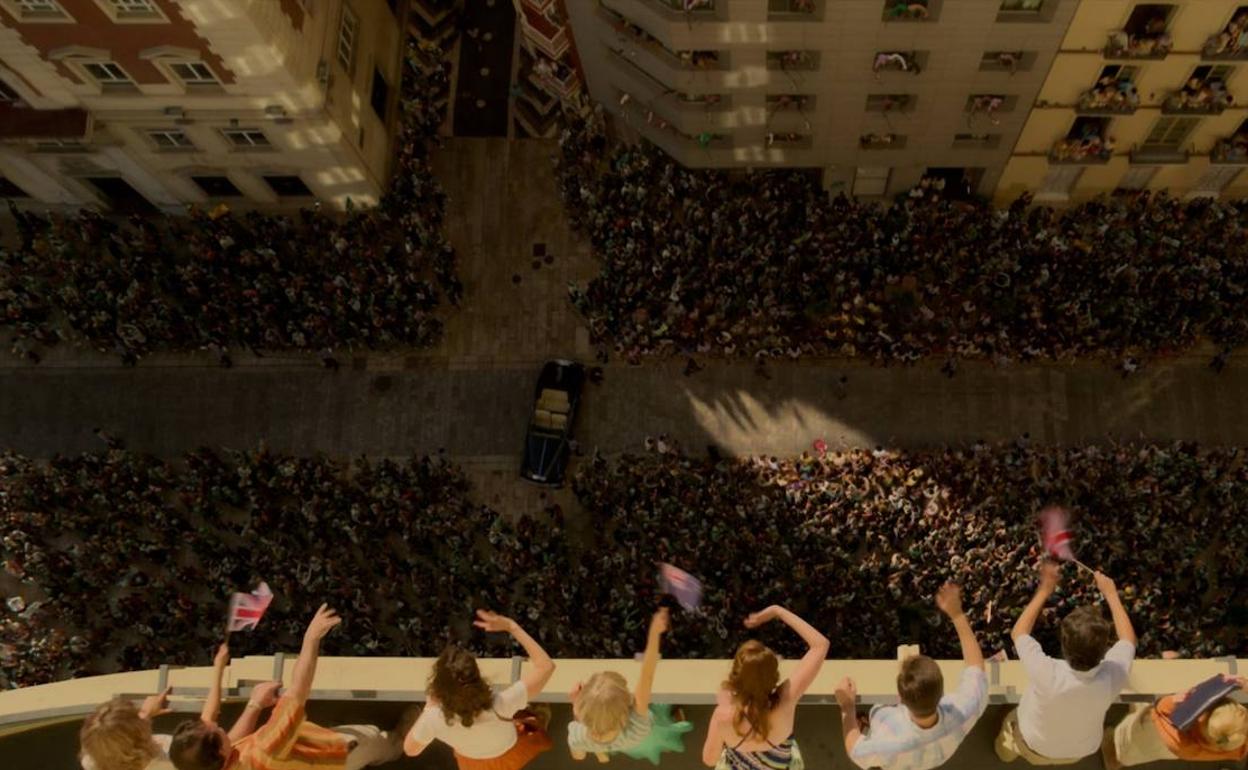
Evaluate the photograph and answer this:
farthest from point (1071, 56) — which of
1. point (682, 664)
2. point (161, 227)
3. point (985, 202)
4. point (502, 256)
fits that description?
point (161, 227)

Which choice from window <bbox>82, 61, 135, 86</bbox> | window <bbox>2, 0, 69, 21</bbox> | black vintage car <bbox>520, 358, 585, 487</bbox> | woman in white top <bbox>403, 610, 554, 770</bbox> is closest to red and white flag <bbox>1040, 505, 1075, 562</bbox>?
woman in white top <bbox>403, 610, 554, 770</bbox>

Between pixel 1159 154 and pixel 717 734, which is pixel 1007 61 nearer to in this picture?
pixel 1159 154

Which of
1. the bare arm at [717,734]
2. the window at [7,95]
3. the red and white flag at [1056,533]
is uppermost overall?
the window at [7,95]

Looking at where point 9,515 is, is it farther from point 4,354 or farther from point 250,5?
point 250,5

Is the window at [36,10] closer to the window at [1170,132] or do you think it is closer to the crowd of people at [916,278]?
the crowd of people at [916,278]

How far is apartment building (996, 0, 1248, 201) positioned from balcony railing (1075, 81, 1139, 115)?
0.03m

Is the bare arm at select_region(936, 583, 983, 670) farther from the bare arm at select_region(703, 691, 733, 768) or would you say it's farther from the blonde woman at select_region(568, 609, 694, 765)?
the blonde woman at select_region(568, 609, 694, 765)

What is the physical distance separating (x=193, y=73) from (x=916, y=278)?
2435cm

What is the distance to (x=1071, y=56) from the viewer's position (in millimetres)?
28969

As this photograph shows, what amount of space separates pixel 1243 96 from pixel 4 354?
43.2m

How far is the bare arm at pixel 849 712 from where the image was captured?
1373 cm

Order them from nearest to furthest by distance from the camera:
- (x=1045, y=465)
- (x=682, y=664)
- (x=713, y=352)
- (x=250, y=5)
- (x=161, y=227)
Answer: (x=682, y=664), (x=250, y=5), (x=1045, y=465), (x=713, y=352), (x=161, y=227)

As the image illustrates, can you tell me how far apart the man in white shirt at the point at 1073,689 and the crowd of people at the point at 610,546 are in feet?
46.7

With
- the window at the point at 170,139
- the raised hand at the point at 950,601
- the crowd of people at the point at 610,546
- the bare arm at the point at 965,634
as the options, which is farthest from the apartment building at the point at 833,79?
the bare arm at the point at 965,634
